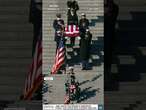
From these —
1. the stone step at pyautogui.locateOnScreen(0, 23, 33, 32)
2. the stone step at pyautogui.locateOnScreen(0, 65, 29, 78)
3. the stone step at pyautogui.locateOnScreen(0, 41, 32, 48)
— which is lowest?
the stone step at pyautogui.locateOnScreen(0, 65, 29, 78)

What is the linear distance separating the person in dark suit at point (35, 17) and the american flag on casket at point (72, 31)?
3931 mm

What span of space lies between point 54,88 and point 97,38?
1.54m

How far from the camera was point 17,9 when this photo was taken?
29844mm

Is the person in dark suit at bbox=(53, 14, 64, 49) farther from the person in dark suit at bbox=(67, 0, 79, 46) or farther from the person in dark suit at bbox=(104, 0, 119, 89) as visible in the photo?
the person in dark suit at bbox=(104, 0, 119, 89)

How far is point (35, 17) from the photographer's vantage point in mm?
28953

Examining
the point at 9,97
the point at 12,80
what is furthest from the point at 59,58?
the point at 12,80

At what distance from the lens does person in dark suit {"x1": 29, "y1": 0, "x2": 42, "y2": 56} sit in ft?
92.1

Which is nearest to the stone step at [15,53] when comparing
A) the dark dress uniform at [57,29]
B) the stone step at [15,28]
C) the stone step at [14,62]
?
the stone step at [14,62]

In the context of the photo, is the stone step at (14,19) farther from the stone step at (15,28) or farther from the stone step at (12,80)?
the stone step at (12,80)

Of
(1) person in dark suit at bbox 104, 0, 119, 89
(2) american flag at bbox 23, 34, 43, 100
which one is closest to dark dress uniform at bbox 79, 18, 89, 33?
(2) american flag at bbox 23, 34, 43, 100

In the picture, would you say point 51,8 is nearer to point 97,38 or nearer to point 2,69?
point 97,38

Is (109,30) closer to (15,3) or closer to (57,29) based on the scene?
(57,29)

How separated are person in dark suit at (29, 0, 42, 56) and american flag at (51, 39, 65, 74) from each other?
390 cm

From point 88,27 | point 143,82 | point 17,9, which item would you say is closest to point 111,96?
point 143,82
